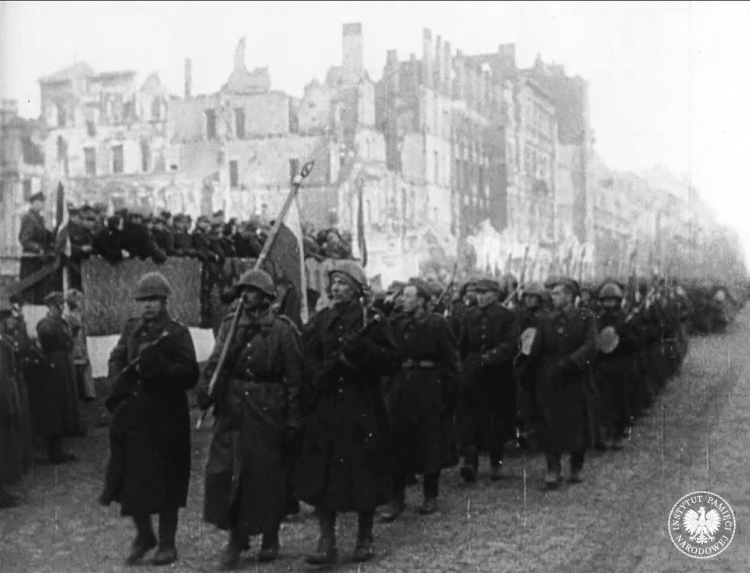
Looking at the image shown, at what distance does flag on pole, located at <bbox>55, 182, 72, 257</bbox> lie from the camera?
944cm

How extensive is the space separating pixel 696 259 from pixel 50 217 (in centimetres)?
546

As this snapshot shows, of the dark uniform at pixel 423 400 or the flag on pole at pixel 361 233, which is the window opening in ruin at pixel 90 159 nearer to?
the flag on pole at pixel 361 233

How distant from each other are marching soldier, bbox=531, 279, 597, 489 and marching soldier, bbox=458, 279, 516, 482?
32cm

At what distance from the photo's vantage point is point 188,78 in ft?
32.7

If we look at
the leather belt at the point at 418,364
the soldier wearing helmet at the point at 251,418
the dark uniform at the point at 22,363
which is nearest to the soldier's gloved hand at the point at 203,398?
the soldier wearing helmet at the point at 251,418

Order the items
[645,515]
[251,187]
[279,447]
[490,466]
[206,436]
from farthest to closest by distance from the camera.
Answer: [251,187] → [206,436] → [490,466] → [645,515] → [279,447]

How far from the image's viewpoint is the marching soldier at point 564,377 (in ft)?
28.7

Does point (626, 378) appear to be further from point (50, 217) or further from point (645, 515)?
point (50, 217)

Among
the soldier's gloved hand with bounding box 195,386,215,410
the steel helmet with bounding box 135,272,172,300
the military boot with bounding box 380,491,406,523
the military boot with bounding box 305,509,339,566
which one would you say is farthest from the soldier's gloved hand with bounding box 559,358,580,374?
the steel helmet with bounding box 135,272,172,300

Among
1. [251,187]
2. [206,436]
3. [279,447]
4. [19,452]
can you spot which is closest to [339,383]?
[279,447]

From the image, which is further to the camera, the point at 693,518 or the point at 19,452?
the point at 19,452

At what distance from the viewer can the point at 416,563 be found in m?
6.54

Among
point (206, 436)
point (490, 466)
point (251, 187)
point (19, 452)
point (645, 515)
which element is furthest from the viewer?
point (251, 187)

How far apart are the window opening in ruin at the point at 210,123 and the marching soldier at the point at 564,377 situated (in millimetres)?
3646
